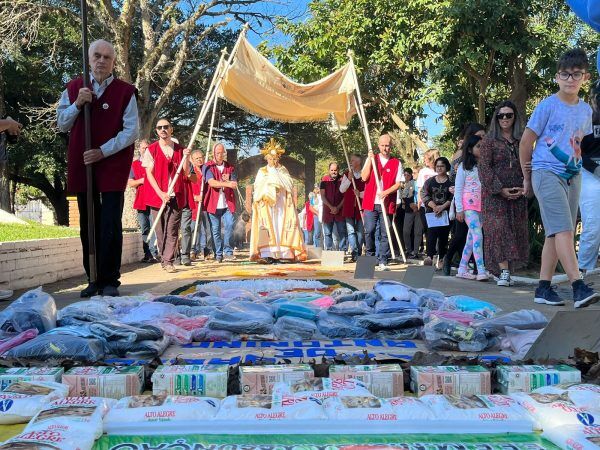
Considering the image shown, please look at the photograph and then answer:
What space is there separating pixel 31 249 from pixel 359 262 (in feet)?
10.6

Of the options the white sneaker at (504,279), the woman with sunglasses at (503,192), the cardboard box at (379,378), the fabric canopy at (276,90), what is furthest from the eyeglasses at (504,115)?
the cardboard box at (379,378)

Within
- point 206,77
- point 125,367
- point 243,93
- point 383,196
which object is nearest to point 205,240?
point 243,93

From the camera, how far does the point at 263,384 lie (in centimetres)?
221

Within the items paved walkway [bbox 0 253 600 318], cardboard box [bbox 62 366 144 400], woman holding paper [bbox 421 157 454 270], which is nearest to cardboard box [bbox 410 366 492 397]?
cardboard box [bbox 62 366 144 400]

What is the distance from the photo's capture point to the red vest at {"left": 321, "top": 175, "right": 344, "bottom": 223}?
38.8ft

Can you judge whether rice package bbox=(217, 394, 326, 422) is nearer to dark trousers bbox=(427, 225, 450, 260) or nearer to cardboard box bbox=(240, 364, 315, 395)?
cardboard box bbox=(240, 364, 315, 395)

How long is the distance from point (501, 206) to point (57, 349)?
15.7 ft

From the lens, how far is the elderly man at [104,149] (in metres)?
5.27

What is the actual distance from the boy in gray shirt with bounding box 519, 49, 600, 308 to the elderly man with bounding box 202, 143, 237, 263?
6423mm

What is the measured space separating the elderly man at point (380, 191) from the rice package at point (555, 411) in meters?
7.18

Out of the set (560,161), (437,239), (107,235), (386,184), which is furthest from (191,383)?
(386,184)

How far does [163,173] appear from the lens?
912 centimetres

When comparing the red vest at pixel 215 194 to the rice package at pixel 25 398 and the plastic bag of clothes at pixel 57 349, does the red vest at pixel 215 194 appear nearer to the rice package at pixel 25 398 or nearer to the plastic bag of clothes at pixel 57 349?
the plastic bag of clothes at pixel 57 349

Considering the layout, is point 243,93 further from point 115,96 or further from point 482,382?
point 482,382
